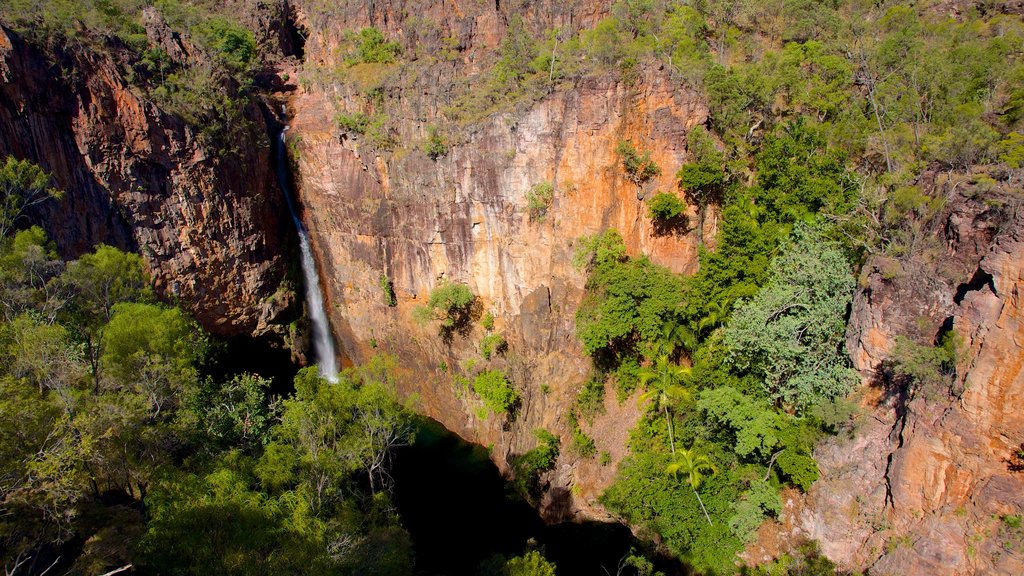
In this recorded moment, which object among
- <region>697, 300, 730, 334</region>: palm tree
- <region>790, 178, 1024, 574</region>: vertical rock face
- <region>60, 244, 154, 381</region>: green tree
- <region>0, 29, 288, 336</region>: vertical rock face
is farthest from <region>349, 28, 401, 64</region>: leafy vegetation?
<region>790, 178, 1024, 574</region>: vertical rock face

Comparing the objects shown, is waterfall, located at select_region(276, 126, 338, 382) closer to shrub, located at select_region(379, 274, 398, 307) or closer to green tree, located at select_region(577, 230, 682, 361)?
shrub, located at select_region(379, 274, 398, 307)

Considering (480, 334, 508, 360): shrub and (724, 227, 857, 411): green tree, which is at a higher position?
(724, 227, 857, 411): green tree

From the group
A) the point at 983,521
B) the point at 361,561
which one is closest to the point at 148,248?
the point at 361,561

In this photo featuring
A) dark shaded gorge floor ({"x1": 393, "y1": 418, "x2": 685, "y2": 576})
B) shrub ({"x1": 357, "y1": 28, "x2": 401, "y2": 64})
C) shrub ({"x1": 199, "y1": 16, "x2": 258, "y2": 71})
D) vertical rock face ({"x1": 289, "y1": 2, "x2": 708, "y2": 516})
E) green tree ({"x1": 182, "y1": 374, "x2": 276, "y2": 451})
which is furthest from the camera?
shrub ({"x1": 357, "y1": 28, "x2": 401, "y2": 64})

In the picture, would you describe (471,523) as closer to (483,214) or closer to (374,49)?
(483,214)

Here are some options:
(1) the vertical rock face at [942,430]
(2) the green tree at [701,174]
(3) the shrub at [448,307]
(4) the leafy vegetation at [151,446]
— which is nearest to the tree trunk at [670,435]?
(1) the vertical rock face at [942,430]

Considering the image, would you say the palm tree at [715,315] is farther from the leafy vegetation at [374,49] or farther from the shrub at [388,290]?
the leafy vegetation at [374,49]

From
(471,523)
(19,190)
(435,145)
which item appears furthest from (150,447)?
(435,145)
